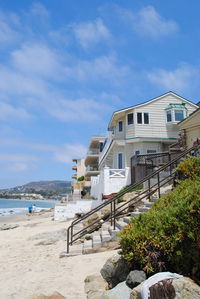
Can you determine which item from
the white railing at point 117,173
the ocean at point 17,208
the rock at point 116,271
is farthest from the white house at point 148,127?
the ocean at point 17,208

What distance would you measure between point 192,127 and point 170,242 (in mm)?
15064

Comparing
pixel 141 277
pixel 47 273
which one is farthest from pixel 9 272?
pixel 141 277

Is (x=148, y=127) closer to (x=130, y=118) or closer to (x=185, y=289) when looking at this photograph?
(x=130, y=118)

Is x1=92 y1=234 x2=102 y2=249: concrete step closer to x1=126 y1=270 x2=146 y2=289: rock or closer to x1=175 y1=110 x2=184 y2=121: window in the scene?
x1=126 y1=270 x2=146 y2=289: rock

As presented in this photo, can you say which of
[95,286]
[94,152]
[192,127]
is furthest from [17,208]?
[95,286]

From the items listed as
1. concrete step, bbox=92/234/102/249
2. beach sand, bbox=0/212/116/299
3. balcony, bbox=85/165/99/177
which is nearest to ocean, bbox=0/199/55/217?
balcony, bbox=85/165/99/177

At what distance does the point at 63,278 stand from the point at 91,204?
15.8 metres

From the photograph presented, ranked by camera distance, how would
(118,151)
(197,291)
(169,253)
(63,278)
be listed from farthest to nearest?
(118,151), (63,278), (169,253), (197,291)

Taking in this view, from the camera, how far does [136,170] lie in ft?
56.2

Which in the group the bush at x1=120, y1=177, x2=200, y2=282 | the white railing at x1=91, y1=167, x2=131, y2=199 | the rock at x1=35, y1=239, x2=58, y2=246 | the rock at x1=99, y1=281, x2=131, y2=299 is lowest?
the rock at x1=35, y1=239, x2=58, y2=246

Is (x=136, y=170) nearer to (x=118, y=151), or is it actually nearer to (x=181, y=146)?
(x=181, y=146)

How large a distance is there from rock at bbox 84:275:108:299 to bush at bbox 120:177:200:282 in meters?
0.85

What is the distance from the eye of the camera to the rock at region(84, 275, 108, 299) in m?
4.39

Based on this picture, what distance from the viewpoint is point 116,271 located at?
15.0 ft
